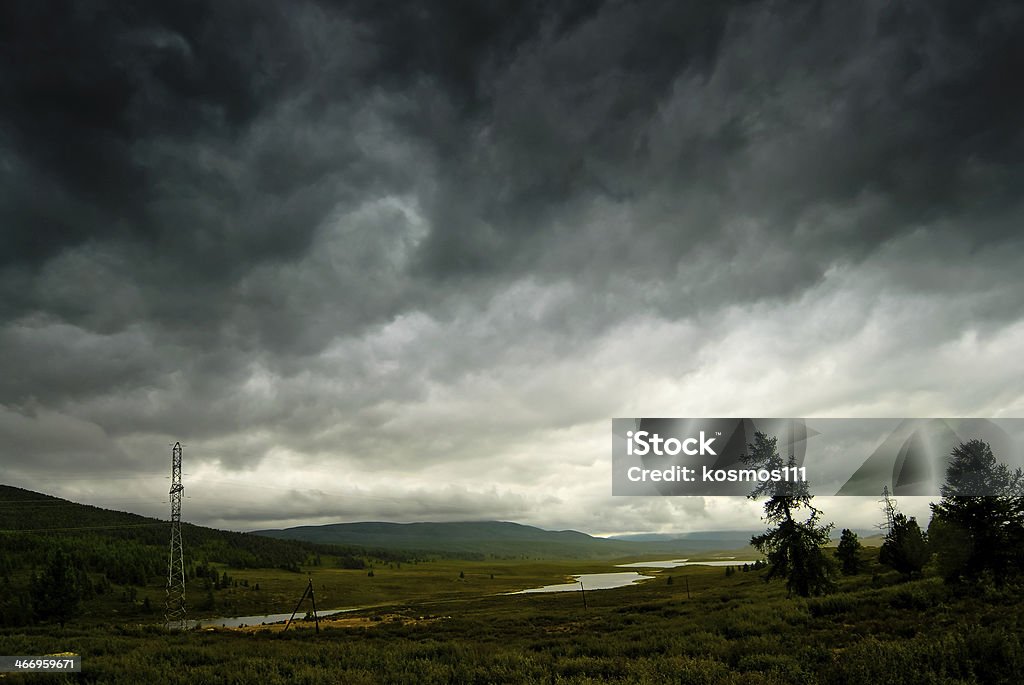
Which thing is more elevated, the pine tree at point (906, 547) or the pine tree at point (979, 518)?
the pine tree at point (979, 518)

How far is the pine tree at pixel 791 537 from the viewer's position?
130 ft

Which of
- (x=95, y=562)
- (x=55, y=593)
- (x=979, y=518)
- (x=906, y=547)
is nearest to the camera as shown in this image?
(x=979, y=518)

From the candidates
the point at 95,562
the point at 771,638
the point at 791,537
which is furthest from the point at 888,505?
the point at 95,562

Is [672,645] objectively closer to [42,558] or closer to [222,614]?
[222,614]

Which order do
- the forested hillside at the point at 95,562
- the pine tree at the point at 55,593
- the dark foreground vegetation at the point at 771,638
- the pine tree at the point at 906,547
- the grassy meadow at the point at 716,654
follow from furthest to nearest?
1. the forested hillside at the point at 95,562
2. the pine tree at the point at 55,593
3. the pine tree at the point at 906,547
4. the dark foreground vegetation at the point at 771,638
5. the grassy meadow at the point at 716,654

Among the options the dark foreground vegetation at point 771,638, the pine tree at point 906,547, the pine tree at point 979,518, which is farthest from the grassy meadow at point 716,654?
the pine tree at point 906,547

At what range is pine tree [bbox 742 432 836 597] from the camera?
1560 inches

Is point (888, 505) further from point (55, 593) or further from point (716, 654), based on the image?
point (55, 593)

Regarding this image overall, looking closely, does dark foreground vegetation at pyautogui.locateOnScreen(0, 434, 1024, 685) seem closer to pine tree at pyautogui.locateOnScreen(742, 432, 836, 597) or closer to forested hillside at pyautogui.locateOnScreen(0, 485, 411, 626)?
pine tree at pyautogui.locateOnScreen(742, 432, 836, 597)

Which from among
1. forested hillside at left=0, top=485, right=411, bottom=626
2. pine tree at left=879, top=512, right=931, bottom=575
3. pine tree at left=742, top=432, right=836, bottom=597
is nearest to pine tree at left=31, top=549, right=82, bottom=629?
forested hillside at left=0, top=485, right=411, bottom=626

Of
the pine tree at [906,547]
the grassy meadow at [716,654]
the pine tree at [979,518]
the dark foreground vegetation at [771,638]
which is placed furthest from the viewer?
the pine tree at [906,547]

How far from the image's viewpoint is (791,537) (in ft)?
132

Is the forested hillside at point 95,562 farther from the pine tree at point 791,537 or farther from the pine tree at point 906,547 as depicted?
the pine tree at point 906,547

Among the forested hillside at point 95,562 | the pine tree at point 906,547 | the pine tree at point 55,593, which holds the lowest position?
the forested hillside at point 95,562
